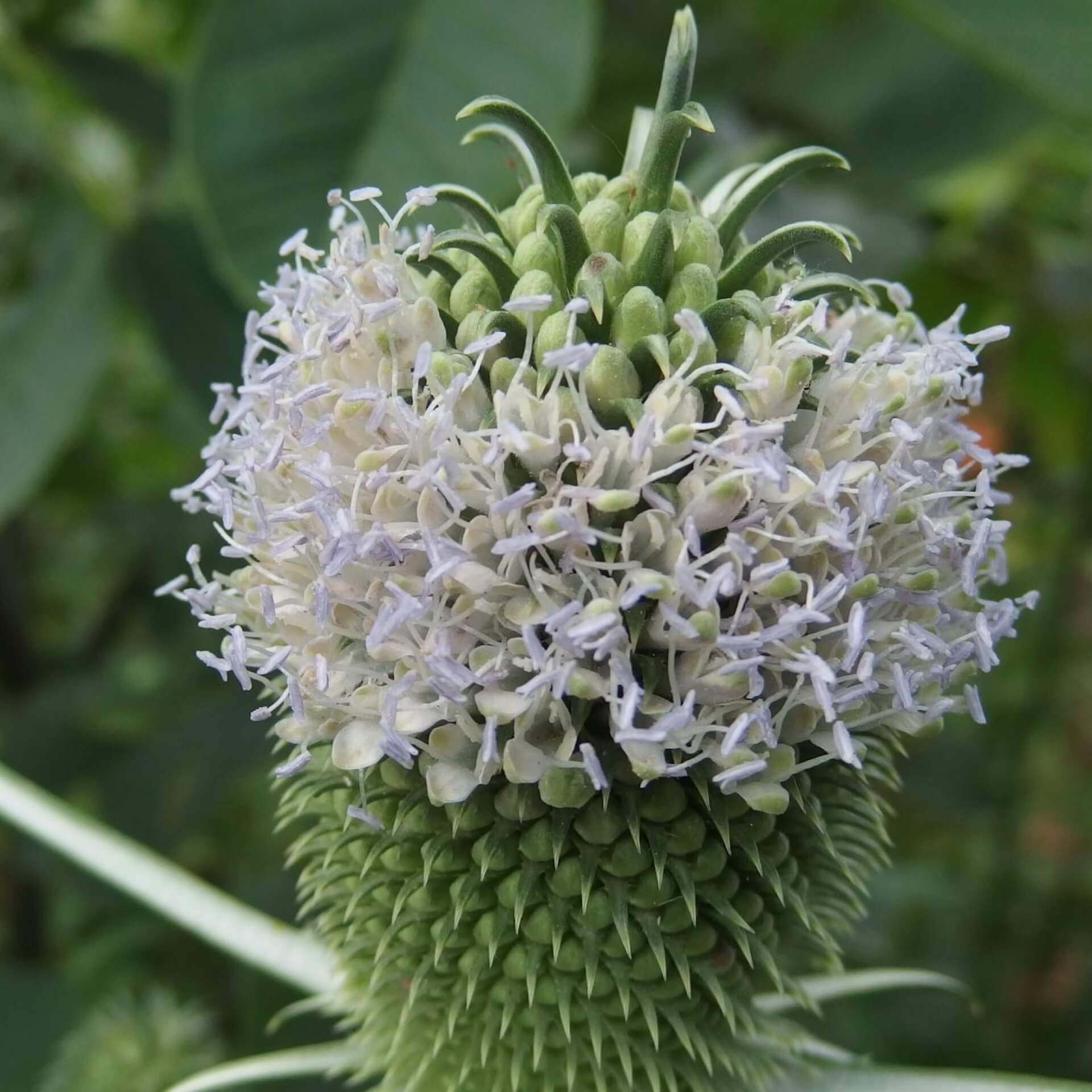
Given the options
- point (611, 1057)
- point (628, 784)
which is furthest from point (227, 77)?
point (611, 1057)

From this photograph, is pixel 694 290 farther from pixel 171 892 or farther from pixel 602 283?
pixel 171 892

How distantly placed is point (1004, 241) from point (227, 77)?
6.20ft

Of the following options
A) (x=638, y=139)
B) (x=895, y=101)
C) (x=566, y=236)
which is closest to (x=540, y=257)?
(x=566, y=236)

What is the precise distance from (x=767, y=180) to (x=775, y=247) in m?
0.07

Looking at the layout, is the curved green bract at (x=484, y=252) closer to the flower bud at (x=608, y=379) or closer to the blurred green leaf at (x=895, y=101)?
the flower bud at (x=608, y=379)

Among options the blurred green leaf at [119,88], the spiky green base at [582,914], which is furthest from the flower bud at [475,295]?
the blurred green leaf at [119,88]

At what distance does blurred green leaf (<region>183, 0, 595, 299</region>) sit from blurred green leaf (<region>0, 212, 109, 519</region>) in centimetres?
47

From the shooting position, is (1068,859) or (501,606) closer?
(501,606)

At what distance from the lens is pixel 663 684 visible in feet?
3.60

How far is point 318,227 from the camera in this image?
1.66 meters

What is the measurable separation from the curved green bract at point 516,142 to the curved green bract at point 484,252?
0.14m

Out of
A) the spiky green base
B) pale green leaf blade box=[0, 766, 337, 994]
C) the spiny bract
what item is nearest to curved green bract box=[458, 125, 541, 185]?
the spiny bract

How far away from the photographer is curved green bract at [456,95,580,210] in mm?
1120

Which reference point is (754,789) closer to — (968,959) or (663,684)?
(663,684)
